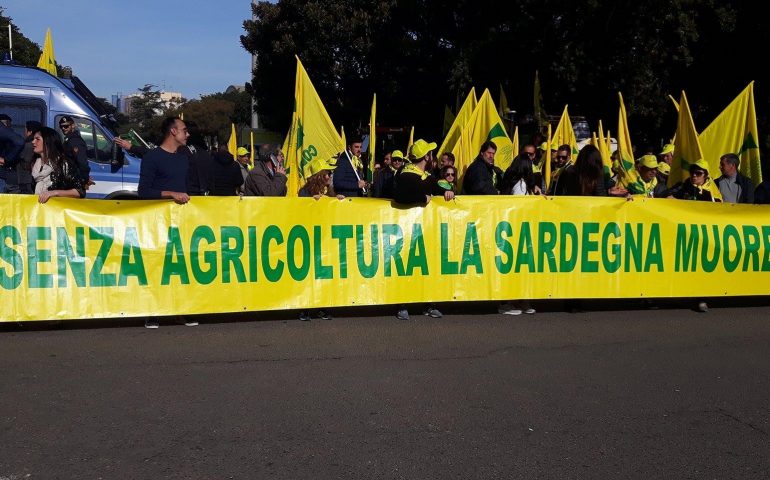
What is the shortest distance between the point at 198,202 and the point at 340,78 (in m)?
25.7

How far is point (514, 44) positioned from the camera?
23.7m

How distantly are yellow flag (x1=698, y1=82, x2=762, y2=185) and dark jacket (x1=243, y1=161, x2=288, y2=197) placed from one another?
17.9ft

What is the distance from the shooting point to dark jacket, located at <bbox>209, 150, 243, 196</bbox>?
10039 millimetres

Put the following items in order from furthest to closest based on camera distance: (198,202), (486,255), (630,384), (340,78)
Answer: (340,78)
(486,255)
(198,202)
(630,384)

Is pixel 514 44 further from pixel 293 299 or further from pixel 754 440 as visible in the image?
pixel 754 440

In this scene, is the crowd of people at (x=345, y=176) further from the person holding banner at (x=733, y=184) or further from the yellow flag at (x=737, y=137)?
the yellow flag at (x=737, y=137)

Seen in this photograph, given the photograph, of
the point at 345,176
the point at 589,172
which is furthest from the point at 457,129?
the point at 589,172

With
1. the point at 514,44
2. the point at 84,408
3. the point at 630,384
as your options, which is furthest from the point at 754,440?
the point at 514,44

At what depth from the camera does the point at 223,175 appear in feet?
33.1

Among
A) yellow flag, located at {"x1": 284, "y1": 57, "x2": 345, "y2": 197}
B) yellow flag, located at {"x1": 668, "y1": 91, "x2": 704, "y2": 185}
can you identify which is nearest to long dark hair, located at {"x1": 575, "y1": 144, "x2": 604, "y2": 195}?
yellow flag, located at {"x1": 668, "y1": 91, "x2": 704, "y2": 185}

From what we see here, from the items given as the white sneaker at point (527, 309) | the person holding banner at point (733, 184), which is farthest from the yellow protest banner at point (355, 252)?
the person holding banner at point (733, 184)

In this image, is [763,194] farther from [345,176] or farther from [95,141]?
[95,141]

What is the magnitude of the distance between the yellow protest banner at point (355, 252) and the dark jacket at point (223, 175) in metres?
2.42

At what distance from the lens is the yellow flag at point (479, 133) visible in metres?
11.6
